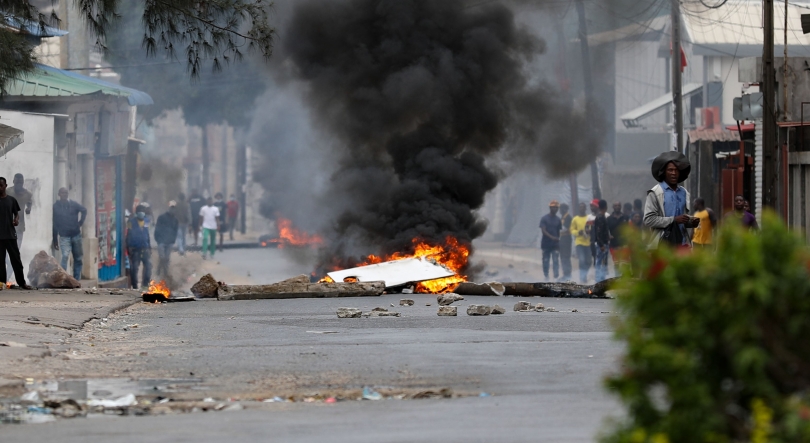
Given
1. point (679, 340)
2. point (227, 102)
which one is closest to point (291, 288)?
point (679, 340)

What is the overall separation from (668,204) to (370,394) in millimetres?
5346

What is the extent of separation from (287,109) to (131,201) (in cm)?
1552

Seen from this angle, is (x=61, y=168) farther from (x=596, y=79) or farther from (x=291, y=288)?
(x=596, y=79)

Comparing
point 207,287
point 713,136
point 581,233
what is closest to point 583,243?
point 581,233

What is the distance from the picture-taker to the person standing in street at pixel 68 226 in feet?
70.6

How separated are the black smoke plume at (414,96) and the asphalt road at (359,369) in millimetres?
8209

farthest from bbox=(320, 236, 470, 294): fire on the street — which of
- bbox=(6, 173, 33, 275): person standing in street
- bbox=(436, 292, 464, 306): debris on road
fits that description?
bbox=(6, 173, 33, 275): person standing in street

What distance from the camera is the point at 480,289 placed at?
16.3m

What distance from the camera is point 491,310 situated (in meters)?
12.4

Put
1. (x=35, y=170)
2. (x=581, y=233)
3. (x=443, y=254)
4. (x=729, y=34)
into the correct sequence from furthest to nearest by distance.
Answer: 1. (x=729, y=34)
2. (x=581, y=233)
3. (x=35, y=170)
4. (x=443, y=254)

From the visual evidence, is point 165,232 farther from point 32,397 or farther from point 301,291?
point 32,397

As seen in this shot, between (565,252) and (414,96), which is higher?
(414,96)

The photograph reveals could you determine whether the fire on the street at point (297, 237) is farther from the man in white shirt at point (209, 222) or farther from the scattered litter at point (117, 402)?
the scattered litter at point (117, 402)

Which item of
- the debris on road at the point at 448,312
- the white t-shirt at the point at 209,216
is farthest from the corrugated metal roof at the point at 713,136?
the debris on road at the point at 448,312
